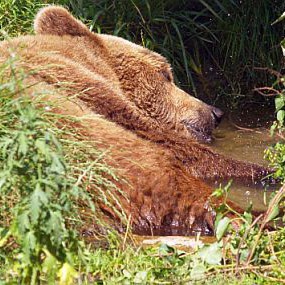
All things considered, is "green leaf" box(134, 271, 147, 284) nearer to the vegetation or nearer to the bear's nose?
the vegetation

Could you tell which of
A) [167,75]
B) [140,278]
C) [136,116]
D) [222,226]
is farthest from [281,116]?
[167,75]

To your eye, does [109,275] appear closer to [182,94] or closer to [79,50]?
[79,50]

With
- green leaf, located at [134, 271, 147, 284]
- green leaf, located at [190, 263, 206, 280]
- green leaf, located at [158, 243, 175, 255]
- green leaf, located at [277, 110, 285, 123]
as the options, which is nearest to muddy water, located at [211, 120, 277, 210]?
green leaf, located at [277, 110, 285, 123]

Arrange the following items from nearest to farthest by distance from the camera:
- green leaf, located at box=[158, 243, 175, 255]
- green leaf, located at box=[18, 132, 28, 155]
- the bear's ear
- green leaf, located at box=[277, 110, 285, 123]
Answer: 1. green leaf, located at box=[18, 132, 28, 155]
2. green leaf, located at box=[158, 243, 175, 255]
3. green leaf, located at box=[277, 110, 285, 123]
4. the bear's ear

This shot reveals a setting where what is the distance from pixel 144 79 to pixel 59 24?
0.92 meters

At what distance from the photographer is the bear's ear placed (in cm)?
759

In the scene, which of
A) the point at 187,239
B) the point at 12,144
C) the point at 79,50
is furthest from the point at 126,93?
the point at 12,144

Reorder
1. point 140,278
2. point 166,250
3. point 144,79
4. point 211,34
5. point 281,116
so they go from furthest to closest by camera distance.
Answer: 1. point 211,34
2. point 144,79
3. point 281,116
4. point 166,250
5. point 140,278

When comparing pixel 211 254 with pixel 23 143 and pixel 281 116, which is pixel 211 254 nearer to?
pixel 281 116

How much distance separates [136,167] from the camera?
5922 millimetres

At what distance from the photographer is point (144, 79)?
8.09 meters

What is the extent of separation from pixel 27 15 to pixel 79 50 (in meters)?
2.27

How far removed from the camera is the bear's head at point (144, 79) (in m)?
7.63

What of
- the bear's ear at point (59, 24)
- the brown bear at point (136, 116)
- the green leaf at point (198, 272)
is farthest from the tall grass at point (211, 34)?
the green leaf at point (198, 272)
